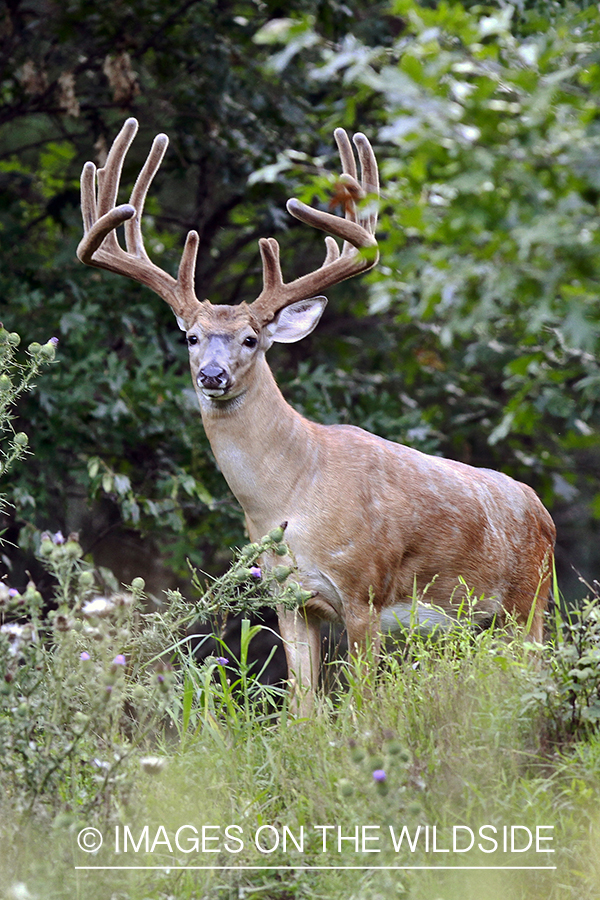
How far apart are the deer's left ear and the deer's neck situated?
29 cm

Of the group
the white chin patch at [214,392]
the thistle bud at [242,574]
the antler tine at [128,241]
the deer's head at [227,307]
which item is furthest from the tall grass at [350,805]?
the antler tine at [128,241]

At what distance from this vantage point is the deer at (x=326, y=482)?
473 centimetres

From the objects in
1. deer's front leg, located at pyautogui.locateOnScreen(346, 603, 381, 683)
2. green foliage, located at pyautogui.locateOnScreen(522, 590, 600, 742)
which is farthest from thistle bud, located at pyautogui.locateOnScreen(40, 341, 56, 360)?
green foliage, located at pyautogui.locateOnScreen(522, 590, 600, 742)

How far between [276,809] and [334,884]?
0.47 metres

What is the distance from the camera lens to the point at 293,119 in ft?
24.5

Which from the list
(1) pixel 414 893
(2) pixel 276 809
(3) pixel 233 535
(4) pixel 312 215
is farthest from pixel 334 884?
(3) pixel 233 535

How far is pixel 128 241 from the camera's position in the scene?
550 centimetres

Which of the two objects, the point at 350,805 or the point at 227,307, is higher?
the point at 227,307

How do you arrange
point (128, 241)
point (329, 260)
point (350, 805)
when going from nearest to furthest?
point (350, 805)
point (329, 260)
point (128, 241)

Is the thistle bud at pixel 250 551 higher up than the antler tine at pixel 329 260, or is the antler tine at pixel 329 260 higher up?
the antler tine at pixel 329 260

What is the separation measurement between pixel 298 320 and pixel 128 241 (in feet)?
3.20

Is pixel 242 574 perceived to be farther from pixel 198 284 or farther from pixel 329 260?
pixel 198 284

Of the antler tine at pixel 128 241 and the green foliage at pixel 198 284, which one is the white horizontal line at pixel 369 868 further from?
the antler tine at pixel 128 241

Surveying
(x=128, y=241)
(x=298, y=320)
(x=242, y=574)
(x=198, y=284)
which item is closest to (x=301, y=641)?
(x=242, y=574)
